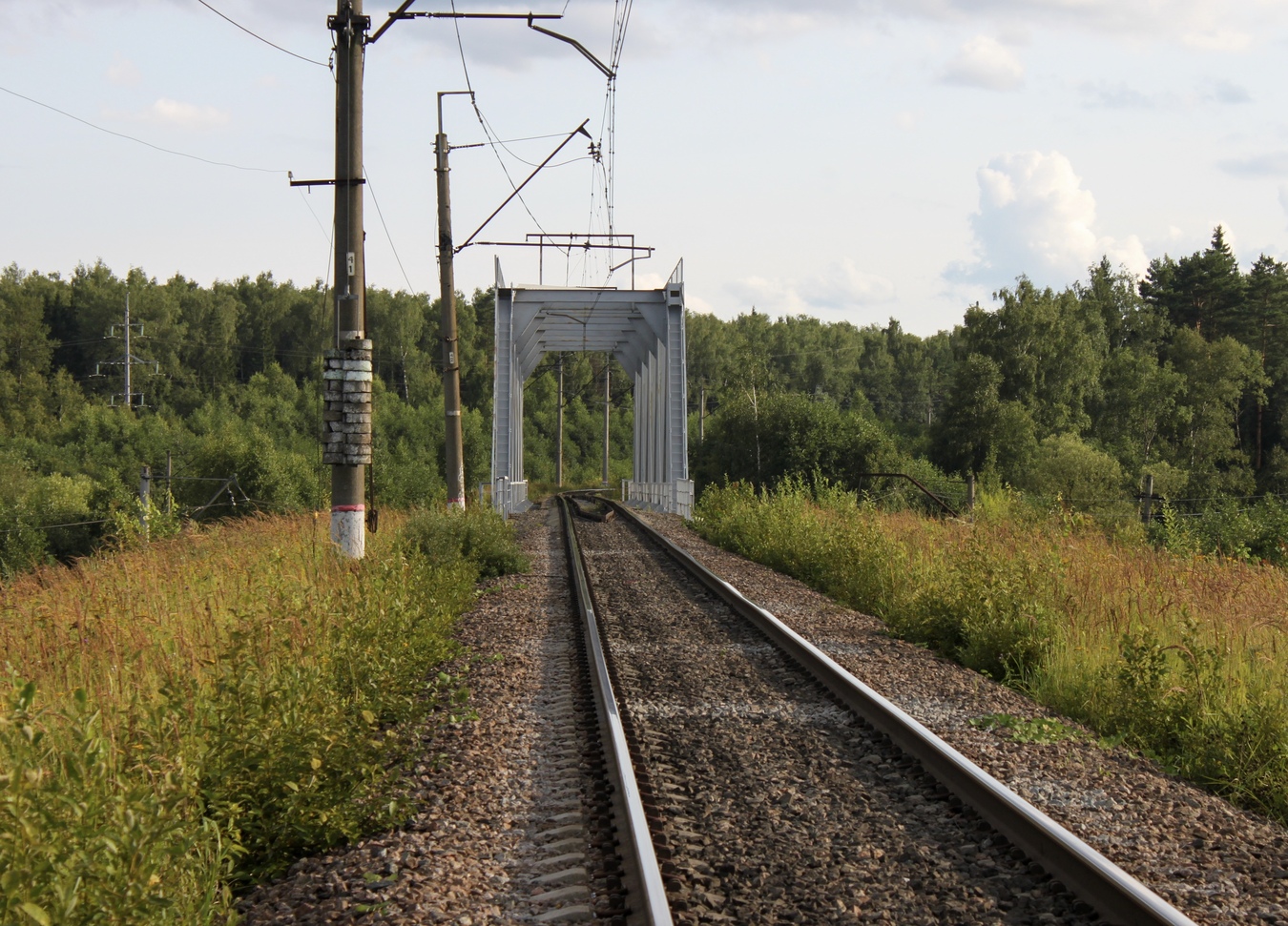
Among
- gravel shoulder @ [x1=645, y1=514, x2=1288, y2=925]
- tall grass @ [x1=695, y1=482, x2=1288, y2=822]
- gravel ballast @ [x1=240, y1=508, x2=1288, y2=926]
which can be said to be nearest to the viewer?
gravel ballast @ [x1=240, y1=508, x2=1288, y2=926]

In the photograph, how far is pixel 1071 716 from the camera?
6.74m

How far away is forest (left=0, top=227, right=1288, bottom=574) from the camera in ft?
160

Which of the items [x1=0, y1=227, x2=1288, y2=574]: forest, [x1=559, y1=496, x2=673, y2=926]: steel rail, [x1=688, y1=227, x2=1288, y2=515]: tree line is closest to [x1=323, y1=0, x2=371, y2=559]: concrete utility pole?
[x1=559, y1=496, x2=673, y2=926]: steel rail

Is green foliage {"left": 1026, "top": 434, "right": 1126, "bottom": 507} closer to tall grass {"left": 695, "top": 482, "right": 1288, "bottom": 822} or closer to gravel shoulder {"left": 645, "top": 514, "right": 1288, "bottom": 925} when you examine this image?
tall grass {"left": 695, "top": 482, "right": 1288, "bottom": 822}

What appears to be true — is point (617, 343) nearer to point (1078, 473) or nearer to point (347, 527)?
point (1078, 473)

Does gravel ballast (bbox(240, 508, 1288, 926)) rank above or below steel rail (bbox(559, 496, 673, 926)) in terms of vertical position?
below

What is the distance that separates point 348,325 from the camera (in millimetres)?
10531

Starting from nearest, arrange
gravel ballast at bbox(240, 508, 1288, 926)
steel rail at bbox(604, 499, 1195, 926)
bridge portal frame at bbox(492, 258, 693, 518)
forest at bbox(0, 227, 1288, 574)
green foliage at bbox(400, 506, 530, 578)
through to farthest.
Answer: steel rail at bbox(604, 499, 1195, 926), gravel ballast at bbox(240, 508, 1288, 926), green foliage at bbox(400, 506, 530, 578), bridge portal frame at bbox(492, 258, 693, 518), forest at bbox(0, 227, 1288, 574)

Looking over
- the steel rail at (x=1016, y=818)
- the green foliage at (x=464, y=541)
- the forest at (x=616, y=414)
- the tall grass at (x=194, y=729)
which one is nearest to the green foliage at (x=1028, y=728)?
the steel rail at (x=1016, y=818)

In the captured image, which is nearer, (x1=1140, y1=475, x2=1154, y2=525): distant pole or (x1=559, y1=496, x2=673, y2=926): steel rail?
(x1=559, y1=496, x2=673, y2=926): steel rail

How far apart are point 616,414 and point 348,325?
96217 mm

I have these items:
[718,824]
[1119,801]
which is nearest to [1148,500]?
[1119,801]

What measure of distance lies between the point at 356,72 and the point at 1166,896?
9.92 m

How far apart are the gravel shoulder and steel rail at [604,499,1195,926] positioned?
21 centimetres
